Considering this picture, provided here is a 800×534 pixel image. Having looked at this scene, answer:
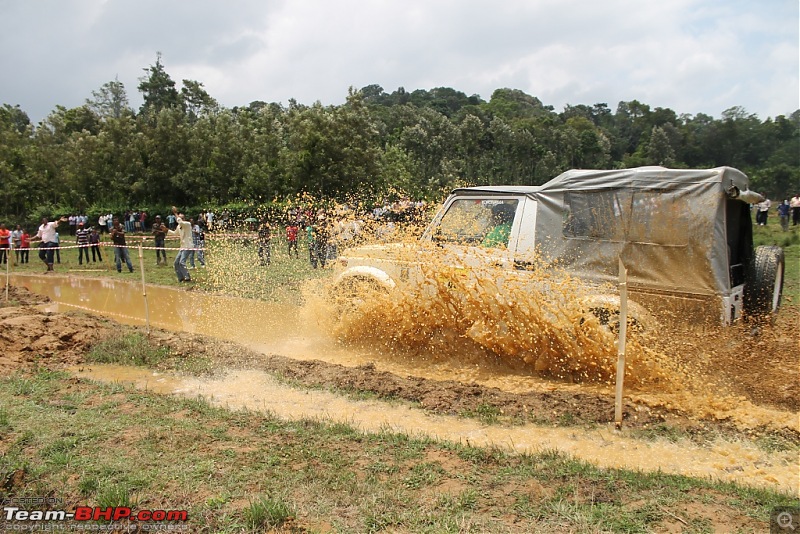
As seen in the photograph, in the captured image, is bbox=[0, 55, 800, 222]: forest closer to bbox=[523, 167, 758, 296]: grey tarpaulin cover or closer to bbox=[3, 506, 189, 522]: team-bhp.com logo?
bbox=[523, 167, 758, 296]: grey tarpaulin cover

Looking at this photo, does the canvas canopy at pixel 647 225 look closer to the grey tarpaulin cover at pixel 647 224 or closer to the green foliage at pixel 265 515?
the grey tarpaulin cover at pixel 647 224

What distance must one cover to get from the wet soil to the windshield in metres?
1.81

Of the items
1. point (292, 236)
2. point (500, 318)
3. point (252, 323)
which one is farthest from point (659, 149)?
point (500, 318)

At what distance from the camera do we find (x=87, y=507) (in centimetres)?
384

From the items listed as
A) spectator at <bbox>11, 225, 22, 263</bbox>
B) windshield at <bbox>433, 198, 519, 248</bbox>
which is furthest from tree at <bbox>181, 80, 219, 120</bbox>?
windshield at <bbox>433, 198, 519, 248</bbox>

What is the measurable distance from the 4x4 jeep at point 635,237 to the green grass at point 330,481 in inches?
102

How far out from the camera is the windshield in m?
7.11

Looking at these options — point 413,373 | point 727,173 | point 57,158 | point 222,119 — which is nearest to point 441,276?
point 413,373

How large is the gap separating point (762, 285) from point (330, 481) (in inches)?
228

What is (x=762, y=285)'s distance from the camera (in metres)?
6.99

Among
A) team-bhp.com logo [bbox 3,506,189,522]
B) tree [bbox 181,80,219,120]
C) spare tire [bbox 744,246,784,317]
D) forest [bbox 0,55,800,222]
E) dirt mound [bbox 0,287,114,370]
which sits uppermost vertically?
tree [bbox 181,80,219,120]

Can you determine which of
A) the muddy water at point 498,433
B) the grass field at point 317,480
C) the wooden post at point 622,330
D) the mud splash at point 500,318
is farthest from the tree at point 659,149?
the grass field at point 317,480

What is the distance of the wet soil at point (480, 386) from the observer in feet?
17.6

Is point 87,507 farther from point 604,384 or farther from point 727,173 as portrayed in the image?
point 727,173
